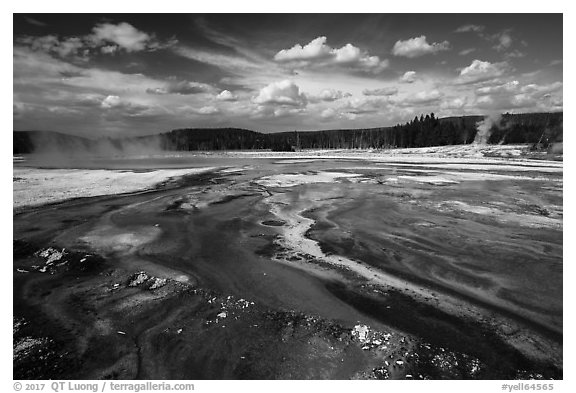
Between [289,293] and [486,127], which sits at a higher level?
[486,127]

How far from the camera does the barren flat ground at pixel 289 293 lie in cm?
463

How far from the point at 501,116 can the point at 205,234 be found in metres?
102

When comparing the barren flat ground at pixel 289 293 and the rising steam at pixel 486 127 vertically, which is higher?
the rising steam at pixel 486 127

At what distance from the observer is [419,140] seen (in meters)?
85.2

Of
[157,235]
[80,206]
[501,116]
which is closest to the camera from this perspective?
[157,235]

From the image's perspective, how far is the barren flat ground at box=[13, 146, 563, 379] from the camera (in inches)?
182

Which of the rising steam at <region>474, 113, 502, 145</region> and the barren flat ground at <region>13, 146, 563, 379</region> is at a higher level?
the rising steam at <region>474, 113, 502, 145</region>

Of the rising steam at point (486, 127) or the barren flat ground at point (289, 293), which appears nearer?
the barren flat ground at point (289, 293)

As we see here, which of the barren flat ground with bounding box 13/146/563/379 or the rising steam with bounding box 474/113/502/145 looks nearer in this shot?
the barren flat ground with bounding box 13/146/563/379

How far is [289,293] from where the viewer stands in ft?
21.7

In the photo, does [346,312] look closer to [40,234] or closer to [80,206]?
[40,234]

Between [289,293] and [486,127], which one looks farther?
[486,127]
